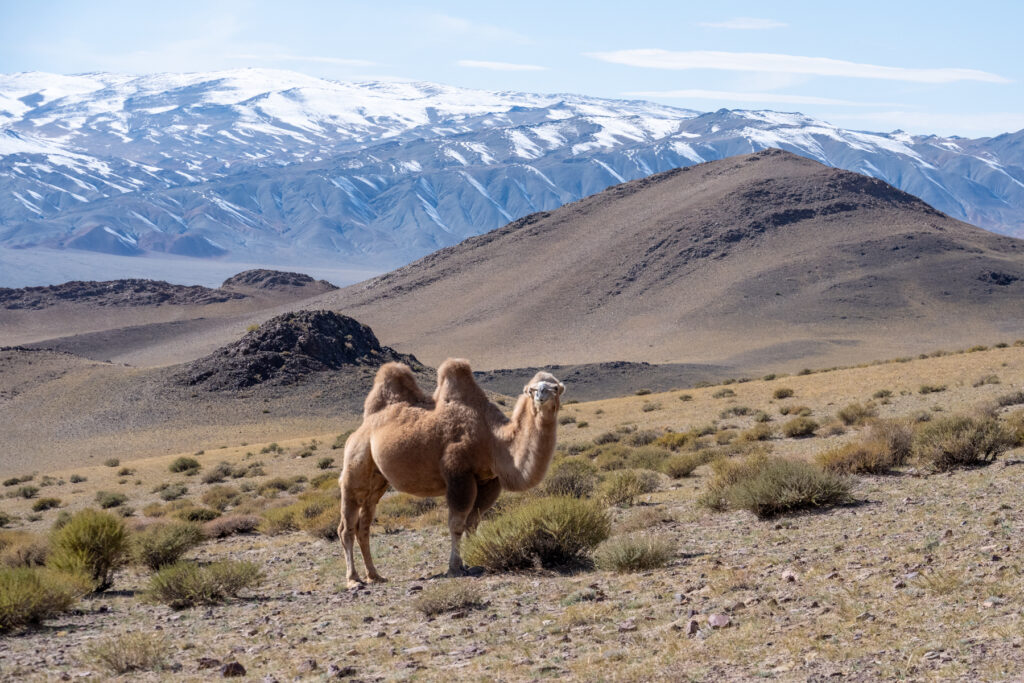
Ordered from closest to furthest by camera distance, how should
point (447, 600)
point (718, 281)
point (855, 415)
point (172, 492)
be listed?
point (447, 600) → point (855, 415) → point (172, 492) → point (718, 281)

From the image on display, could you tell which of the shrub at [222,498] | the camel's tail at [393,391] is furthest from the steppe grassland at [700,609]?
the shrub at [222,498]

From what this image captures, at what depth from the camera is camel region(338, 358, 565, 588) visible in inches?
420

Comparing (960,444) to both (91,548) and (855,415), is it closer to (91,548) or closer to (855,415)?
(855,415)

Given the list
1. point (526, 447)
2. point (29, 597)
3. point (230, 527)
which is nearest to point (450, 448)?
point (526, 447)

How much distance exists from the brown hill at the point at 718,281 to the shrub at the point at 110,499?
54.3 meters

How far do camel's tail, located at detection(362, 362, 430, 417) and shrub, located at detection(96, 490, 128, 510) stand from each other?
1923cm

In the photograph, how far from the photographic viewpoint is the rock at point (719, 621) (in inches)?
305

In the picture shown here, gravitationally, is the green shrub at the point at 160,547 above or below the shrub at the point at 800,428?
above

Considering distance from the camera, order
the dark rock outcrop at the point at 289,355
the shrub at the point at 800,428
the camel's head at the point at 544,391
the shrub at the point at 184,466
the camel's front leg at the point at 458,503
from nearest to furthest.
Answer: the camel's head at the point at 544,391, the camel's front leg at the point at 458,503, the shrub at the point at 800,428, the shrub at the point at 184,466, the dark rock outcrop at the point at 289,355

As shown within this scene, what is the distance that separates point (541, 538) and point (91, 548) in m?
5.63

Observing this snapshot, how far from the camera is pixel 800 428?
23719 millimetres

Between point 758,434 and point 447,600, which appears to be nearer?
point 447,600

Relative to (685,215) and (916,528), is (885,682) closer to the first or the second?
(916,528)

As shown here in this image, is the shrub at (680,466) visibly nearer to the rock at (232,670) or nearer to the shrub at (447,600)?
the shrub at (447,600)
